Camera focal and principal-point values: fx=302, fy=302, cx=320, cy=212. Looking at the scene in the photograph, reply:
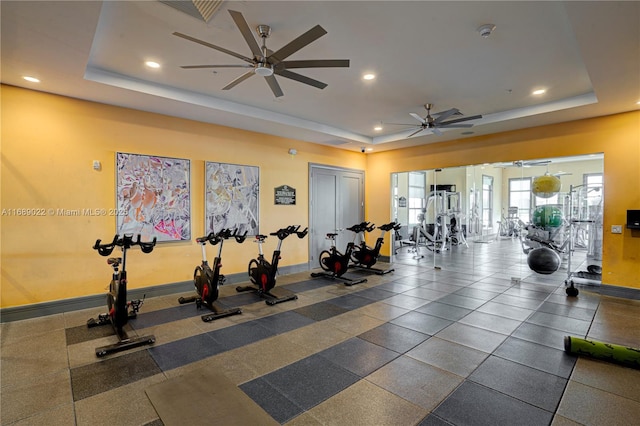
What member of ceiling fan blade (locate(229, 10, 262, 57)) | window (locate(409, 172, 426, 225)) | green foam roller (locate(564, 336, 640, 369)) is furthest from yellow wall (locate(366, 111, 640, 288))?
ceiling fan blade (locate(229, 10, 262, 57))

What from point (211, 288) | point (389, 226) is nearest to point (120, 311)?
point (211, 288)

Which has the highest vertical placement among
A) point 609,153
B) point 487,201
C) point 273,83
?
point 273,83

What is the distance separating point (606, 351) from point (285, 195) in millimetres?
5553

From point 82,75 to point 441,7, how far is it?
407 centimetres

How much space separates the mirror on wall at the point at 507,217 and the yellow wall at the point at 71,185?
5.42 m

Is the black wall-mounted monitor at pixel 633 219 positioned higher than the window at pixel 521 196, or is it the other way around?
the window at pixel 521 196

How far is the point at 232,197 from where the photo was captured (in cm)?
589

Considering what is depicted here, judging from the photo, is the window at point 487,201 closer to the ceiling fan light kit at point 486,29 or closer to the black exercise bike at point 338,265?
the black exercise bike at point 338,265

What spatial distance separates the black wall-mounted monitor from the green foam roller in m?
2.91

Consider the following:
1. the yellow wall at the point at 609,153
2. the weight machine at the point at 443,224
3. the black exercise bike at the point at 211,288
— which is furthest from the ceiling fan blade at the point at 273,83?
the weight machine at the point at 443,224

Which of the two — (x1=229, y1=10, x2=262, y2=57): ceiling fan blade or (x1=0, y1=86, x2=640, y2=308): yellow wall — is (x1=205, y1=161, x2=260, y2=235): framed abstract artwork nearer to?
(x1=0, y1=86, x2=640, y2=308): yellow wall

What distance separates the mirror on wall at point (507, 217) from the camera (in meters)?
5.59

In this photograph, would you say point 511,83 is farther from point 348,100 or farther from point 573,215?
point 573,215

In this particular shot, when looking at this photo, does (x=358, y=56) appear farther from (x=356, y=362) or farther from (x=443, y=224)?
(x=443, y=224)
